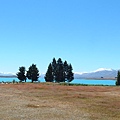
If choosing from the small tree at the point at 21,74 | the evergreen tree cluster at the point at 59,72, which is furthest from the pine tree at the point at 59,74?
the small tree at the point at 21,74

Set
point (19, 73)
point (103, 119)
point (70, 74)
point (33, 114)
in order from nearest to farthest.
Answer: point (103, 119) < point (33, 114) < point (19, 73) < point (70, 74)

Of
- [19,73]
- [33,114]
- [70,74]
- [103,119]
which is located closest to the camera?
[103,119]

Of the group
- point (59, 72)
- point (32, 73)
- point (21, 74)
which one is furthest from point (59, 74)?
point (21, 74)

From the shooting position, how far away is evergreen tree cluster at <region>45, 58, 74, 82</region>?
128 meters

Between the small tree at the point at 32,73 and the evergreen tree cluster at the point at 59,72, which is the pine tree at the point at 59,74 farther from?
the small tree at the point at 32,73

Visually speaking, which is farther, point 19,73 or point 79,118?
point 19,73

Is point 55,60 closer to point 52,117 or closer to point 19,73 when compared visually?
point 19,73

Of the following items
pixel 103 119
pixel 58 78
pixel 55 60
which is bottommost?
pixel 103 119

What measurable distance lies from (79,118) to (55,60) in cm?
11265

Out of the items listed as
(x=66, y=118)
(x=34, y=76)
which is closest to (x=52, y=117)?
(x=66, y=118)

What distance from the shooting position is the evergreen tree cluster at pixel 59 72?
128 meters

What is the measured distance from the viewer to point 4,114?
80.8 ft

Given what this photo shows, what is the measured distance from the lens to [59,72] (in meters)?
129

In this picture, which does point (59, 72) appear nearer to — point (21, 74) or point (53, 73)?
point (53, 73)
